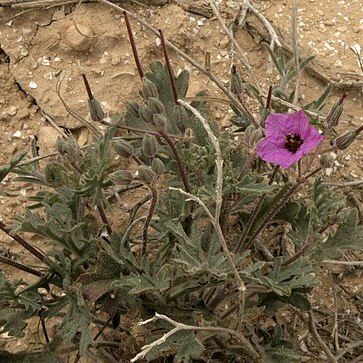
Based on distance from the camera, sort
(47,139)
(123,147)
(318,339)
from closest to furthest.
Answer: (123,147) → (318,339) → (47,139)

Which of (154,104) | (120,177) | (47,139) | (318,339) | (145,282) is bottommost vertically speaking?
(318,339)

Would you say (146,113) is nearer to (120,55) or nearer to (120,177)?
(120,177)

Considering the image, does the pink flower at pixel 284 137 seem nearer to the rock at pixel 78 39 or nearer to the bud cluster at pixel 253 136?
the bud cluster at pixel 253 136

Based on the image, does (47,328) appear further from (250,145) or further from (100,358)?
(250,145)

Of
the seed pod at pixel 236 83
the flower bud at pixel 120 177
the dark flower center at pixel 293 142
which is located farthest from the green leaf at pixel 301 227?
the flower bud at pixel 120 177

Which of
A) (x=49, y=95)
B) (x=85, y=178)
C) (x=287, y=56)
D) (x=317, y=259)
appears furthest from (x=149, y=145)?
(x=287, y=56)

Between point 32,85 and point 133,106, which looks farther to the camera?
point 32,85

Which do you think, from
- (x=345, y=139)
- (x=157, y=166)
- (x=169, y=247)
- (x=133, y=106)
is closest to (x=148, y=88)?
(x=133, y=106)
